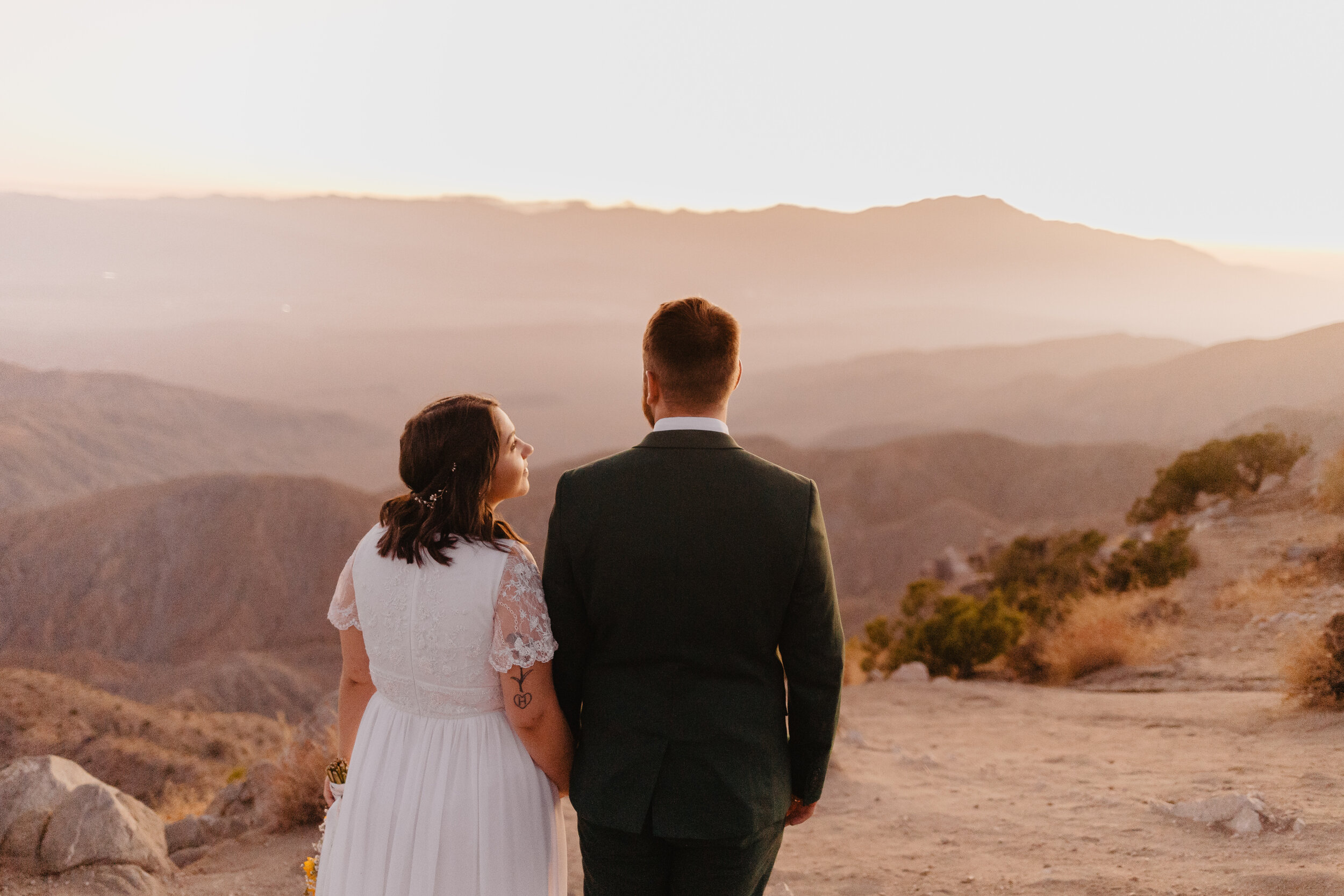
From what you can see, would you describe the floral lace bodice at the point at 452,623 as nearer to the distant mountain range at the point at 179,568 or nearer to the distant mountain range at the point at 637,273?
the distant mountain range at the point at 179,568

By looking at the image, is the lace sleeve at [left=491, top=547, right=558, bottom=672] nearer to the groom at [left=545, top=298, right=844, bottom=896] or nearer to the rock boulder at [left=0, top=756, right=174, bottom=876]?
the groom at [left=545, top=298, right=844, bottom=896]

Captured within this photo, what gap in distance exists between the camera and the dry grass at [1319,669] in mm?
5613

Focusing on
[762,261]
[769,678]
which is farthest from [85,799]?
[762,261]

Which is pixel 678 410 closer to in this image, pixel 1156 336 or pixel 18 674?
pixel 18 674

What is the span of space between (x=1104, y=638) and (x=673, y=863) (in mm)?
8584

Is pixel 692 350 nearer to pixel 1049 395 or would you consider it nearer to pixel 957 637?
pixel 957 637

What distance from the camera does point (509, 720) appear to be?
82.3 inches

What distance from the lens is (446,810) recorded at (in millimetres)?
2107

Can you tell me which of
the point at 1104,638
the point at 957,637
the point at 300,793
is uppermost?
the point at 1104,638

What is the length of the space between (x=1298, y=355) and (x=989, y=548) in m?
55.6

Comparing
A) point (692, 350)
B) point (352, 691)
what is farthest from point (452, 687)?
Result: point (692, 350)

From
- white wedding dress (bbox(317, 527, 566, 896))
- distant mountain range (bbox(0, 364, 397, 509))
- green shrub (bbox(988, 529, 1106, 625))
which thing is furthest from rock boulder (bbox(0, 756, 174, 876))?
distant mountain range (bbox(0, 364, 397, 509))

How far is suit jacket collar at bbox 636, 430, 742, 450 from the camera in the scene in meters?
1.86

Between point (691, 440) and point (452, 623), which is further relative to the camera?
point (452, 623)
